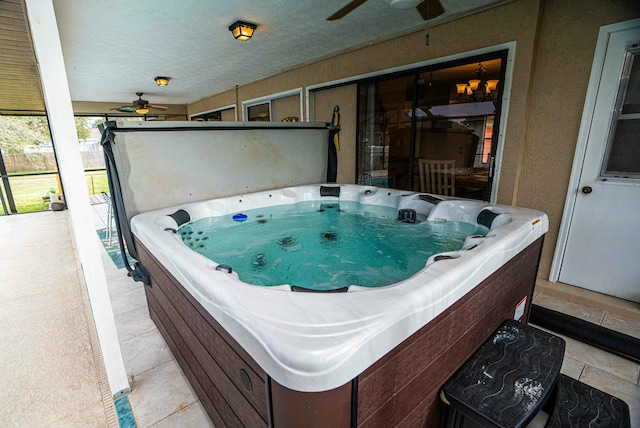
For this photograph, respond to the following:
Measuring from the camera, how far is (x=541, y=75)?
7.29ft

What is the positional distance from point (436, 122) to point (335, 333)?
2859 millimetres

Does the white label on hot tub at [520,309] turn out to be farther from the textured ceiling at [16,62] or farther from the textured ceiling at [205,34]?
the textured ceiling at [16,62]

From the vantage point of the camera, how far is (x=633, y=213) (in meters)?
1.97

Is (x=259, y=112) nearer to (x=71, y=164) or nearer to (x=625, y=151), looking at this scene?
(x=71, y=164)

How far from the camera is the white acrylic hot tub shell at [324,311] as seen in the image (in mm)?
625

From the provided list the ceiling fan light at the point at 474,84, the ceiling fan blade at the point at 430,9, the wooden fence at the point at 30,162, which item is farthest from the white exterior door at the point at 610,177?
the wooden fence at the point at 30,162

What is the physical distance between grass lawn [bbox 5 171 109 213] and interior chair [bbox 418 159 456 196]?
638 cm

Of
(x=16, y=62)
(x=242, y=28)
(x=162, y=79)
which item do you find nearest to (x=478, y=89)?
(x=242, y=28)

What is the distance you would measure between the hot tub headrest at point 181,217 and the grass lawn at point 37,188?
5381 millimetres

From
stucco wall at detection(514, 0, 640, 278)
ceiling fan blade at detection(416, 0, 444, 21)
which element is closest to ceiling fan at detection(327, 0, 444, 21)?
ceiling fan blade at detection(416, 0, 444, 21)

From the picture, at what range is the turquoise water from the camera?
1604 millimetres

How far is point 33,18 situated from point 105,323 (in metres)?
1.18

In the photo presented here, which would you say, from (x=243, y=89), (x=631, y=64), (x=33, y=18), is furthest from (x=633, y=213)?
(x=243, y=89)

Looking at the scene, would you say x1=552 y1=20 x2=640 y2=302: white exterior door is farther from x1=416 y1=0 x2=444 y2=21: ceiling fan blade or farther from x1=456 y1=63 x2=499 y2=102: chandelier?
x1=416 y1=0 x2=444 y2=21: ceiling fan blade
